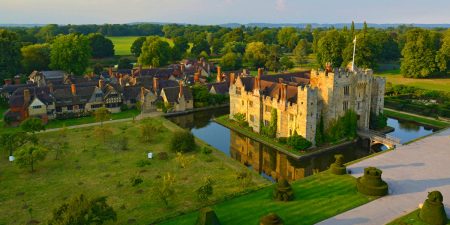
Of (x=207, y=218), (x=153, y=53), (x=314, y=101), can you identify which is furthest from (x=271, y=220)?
(x=153, y=53)

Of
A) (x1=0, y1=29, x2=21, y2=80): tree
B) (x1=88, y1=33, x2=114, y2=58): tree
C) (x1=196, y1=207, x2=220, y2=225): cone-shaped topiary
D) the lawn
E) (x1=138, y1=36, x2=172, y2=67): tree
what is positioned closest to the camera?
(x1=196, y1=207, x2=220, y2=225): cone-shaped topiary

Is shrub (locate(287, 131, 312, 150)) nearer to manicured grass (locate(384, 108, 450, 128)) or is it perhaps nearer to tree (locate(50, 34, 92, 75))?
manicured grass (locate(384, 108, 450, 128))

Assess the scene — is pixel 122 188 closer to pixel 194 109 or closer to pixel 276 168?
pixel 276 168

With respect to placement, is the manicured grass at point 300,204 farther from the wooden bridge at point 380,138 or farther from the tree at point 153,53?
the tree at point 153,53

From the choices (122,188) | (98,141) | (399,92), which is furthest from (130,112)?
(399,92)

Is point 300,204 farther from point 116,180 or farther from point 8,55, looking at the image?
point 8,55

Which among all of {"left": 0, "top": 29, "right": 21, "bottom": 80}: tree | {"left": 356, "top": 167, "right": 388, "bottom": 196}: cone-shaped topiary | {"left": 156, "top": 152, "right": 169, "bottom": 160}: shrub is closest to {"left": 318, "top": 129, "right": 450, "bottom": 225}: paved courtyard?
{"left": 356, "top": 167, "right": 388, "bottom": 196}: cone-shaped topiary
